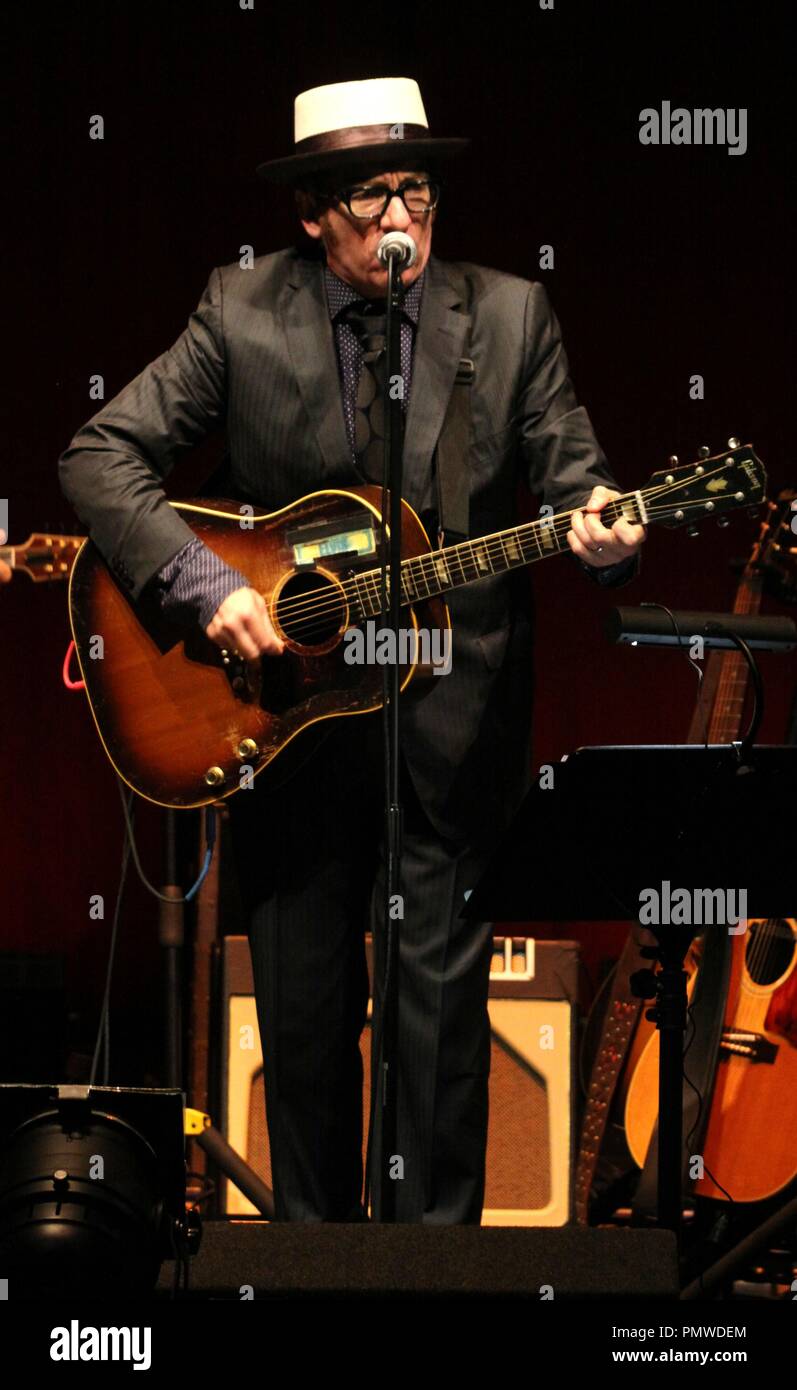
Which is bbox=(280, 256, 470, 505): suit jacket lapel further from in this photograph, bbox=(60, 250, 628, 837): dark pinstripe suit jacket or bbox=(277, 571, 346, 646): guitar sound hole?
bbox=(277, 571, 346, 646): guitar sound hole

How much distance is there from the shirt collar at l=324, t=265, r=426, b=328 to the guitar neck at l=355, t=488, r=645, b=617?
45 cm

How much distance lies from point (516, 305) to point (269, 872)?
3.61ft

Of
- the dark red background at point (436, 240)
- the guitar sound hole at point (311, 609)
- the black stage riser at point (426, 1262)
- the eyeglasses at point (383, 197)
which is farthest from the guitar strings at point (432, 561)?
the dark red background at point (436, 240)

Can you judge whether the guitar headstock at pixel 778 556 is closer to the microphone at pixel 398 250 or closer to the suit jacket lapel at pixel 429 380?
the suit jacket lapel at pixel 429 380

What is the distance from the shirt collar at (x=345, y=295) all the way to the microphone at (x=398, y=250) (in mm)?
441

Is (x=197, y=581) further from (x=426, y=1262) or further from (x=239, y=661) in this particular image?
(x=426, y=1262)

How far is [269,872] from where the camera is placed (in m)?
3.21

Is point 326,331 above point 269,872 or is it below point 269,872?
above

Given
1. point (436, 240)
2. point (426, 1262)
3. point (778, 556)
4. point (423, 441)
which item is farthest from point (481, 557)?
point (436, 240)

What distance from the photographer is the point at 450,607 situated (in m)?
3.22

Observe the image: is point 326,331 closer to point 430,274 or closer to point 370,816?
point 430,274

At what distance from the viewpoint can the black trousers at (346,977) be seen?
10.4 ft

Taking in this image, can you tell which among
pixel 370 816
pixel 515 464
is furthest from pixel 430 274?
pixel 370 816
